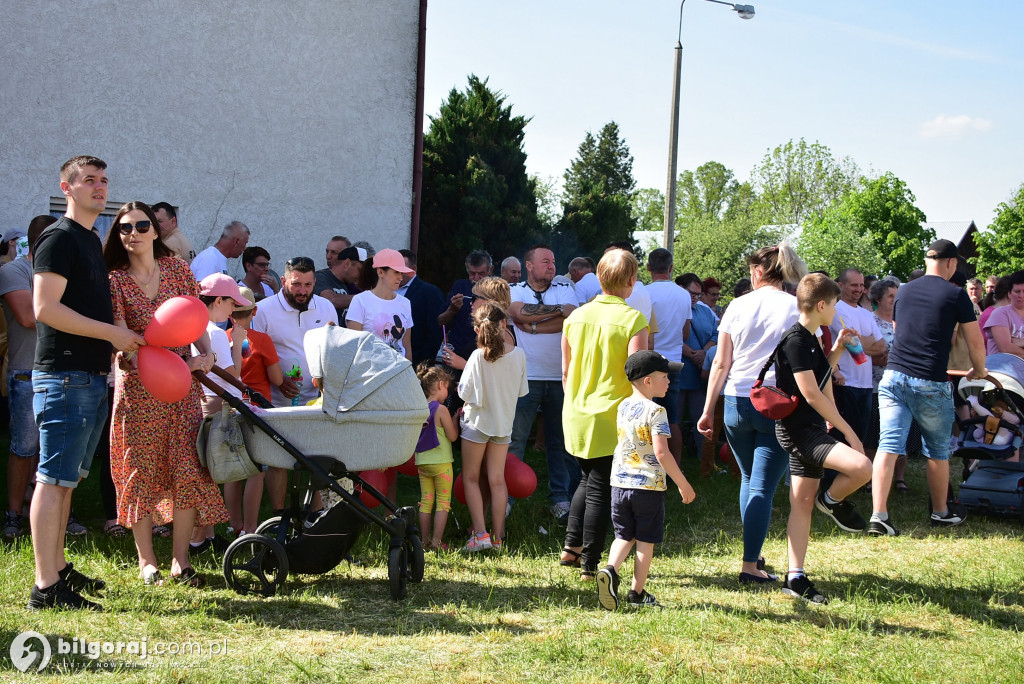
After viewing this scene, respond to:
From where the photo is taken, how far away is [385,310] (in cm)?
668

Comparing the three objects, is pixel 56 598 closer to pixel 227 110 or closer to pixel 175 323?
pixel 175 323

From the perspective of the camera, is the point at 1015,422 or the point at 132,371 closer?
the point at 132,371

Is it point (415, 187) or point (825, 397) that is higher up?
point (415, 187)

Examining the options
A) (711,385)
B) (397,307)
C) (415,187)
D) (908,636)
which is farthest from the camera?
(415,187)

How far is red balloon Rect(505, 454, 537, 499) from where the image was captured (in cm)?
630

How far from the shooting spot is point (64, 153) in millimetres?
11711

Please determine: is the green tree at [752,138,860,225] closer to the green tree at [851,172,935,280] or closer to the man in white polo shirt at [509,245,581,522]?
the green tree at [851,172,935,280]

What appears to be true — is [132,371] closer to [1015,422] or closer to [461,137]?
[1015,422]

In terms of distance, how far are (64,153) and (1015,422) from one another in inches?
438

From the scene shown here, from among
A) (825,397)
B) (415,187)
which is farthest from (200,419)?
(415,187)

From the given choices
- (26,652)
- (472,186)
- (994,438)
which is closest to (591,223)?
(472,186)

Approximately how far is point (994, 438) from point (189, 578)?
Answer: 6.28m

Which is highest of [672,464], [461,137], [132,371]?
[461,137]

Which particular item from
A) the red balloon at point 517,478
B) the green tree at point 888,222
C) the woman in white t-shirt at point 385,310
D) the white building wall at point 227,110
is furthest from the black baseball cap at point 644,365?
the green tree at point 888,222
